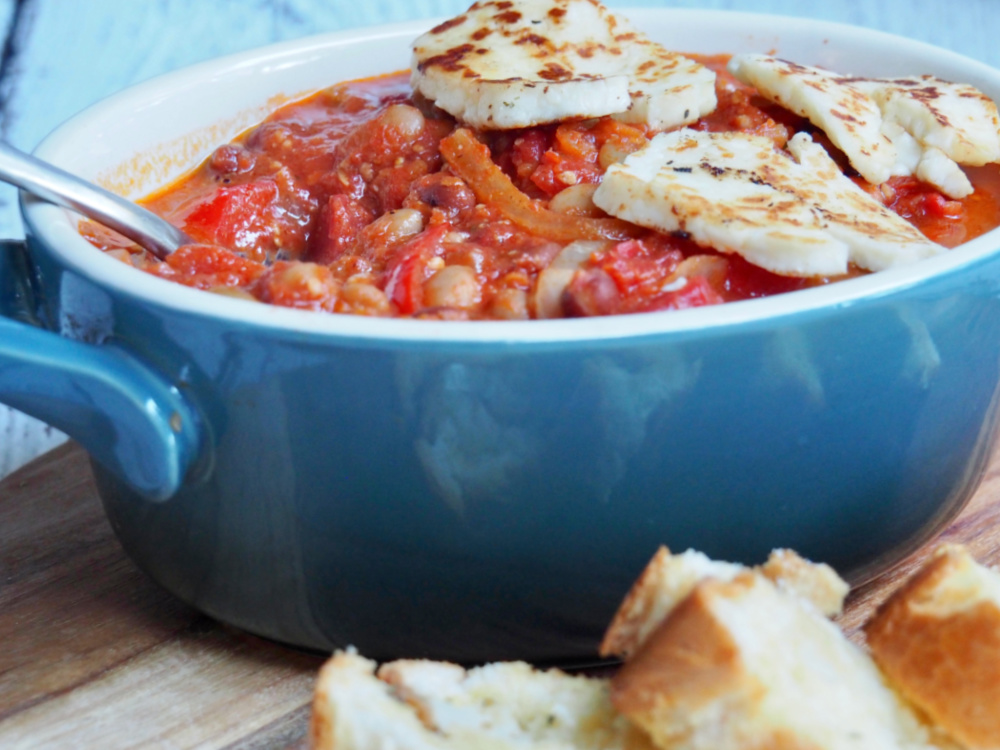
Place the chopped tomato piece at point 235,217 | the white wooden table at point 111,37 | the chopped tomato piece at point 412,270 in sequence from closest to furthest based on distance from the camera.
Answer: the chopped tomato piece at point 412,270, the chopped tomato piece at point 235,217, the white wooden table at point 111,37

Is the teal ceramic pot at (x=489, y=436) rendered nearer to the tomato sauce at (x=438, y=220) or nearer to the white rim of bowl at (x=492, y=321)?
the white rim of bowl at (x=492, y=321)

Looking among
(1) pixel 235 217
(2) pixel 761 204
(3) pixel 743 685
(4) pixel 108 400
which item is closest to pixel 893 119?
(2) pixel 761 204

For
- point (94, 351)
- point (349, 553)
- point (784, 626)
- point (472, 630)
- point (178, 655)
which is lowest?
point (178, 655)

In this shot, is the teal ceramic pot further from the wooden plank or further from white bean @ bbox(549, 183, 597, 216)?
white bean @ bbox(549, 183, 597, 216)

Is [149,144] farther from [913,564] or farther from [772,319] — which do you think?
[913,564]

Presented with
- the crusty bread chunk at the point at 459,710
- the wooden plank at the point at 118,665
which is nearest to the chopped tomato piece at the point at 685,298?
the crusty bread chunk at the point at 459,710

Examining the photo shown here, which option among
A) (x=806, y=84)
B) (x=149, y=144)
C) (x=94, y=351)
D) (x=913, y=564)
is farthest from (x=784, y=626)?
(x=149, y=144)

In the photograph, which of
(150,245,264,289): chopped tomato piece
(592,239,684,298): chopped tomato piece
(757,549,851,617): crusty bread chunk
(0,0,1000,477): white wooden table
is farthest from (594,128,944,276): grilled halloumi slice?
Result: (0,0,1000,477): white wooden table
